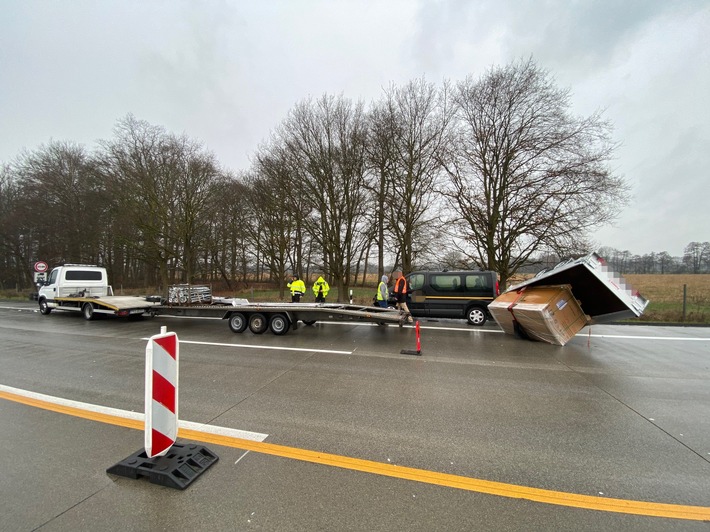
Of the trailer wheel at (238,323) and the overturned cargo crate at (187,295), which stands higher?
the overturned cargo crate at (187,295)

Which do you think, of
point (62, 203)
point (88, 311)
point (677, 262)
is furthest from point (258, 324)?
point (677, 262)

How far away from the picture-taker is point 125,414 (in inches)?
160

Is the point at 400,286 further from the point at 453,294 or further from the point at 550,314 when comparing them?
the point at 550,314

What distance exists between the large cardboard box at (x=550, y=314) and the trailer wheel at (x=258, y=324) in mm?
6897

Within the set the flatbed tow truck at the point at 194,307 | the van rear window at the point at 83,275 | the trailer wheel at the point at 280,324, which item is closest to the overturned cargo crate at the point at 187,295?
the flatbed tow truck at the point at 194,307

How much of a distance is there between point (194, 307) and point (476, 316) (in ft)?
31.4

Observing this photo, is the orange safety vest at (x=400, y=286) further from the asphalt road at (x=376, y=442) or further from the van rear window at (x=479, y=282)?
the asphalt road at (x=376, y=442)

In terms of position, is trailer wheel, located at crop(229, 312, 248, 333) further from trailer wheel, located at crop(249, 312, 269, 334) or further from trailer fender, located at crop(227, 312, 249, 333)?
trailer wheel, located at crop(249, 312, 269, 334)

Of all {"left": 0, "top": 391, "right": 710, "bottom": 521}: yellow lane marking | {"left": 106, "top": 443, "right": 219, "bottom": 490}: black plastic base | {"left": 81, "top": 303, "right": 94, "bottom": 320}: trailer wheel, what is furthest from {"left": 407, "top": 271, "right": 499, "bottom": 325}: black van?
{"left": 81, "top": 303, "right": 94, "bottom": 320}: trailer wheel

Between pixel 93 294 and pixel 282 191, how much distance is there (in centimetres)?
1111

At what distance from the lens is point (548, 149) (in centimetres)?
1566

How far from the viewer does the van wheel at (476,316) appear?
11.3 m

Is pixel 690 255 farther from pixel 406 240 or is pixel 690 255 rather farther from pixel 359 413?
pixel 359 413

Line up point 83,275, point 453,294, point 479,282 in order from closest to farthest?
point 479,282 → point 453,294 → point 83,275
